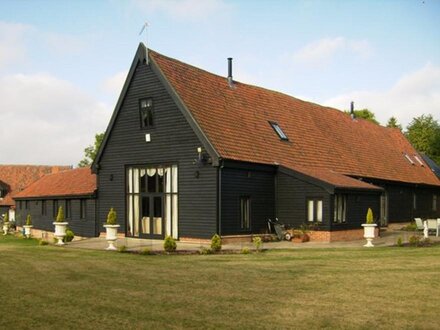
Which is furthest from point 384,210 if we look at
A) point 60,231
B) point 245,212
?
point 60,231

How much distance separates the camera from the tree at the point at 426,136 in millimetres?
66062

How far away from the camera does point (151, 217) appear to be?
27531 millimetres

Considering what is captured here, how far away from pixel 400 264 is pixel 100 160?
61.0 feet

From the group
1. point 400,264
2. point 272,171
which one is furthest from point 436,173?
point 400,264

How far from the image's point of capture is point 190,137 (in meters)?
25.5

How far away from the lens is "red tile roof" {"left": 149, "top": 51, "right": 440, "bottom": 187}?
26.3 m

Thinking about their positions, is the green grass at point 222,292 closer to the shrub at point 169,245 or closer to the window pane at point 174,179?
the shrub at point 169,245

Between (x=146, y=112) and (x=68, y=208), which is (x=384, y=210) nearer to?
(x=146, y=112)

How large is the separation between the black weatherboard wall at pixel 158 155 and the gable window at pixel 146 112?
0.23 metres

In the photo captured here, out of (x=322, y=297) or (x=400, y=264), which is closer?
(x=322, y=297)

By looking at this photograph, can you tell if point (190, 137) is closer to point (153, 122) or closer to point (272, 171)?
point (153, 122)

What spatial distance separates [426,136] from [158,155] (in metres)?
49.0

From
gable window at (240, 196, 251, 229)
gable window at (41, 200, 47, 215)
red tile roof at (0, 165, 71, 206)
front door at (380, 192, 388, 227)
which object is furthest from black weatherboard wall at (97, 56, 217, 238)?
red tile roof at (0, 165, 71, 206)

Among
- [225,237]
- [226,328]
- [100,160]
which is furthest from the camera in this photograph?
[100,160]
